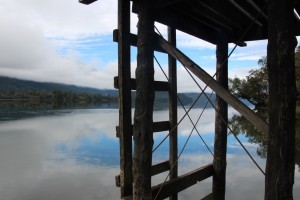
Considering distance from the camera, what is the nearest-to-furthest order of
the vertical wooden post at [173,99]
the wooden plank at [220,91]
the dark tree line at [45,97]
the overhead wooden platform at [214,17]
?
1. the wooden plank at [220,91]
2. the overhead wooden platform at [214,17]
3. the vertical wooden post at [173,99]
4. the dark tree line at [45,97]

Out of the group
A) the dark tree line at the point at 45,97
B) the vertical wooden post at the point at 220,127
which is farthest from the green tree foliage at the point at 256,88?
the dark tree line at the point at 45,97

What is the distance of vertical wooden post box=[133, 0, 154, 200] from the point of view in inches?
188

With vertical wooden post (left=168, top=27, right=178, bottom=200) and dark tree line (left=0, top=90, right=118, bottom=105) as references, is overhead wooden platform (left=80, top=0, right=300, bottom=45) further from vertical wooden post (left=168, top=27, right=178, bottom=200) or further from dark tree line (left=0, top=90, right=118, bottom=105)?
dark tree line (left=0, top=90, right=118, bottom=105)

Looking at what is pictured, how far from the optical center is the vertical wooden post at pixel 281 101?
3.43m

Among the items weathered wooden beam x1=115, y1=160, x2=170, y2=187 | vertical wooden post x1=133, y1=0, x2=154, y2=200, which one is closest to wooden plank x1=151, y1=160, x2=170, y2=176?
weathered wooden beam x1=115, y1=160, x2=170, y2=187

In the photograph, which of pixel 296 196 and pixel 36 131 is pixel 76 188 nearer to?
pixel 296 196

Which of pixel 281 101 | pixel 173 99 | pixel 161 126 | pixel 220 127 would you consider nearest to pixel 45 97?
pixel 220 127

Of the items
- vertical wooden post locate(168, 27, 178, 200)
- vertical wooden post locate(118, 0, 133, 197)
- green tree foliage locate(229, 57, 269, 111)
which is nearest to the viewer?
vertical wooden post locate(118, 0, 133, 197)

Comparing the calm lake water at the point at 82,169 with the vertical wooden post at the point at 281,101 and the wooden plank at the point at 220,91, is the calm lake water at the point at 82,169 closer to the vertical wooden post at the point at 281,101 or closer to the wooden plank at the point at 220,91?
the wooden plank at the point at 220,91

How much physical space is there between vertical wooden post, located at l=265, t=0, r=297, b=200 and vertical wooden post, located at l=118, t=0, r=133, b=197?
2498mm

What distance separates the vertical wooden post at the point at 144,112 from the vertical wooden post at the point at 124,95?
17.6 inches

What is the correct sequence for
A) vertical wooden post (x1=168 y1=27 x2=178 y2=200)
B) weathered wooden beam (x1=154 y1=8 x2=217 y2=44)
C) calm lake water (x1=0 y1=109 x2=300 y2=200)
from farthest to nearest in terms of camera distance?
calm lake water (x1=0 y1=109 x2=300 y2=200) < vertical wooden post (x1=168 y1=27 x2=178 y2=200) < weathered wooden beam (x1=154 y1=8 x2=217 y2=44)

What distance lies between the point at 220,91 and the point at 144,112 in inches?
47.7

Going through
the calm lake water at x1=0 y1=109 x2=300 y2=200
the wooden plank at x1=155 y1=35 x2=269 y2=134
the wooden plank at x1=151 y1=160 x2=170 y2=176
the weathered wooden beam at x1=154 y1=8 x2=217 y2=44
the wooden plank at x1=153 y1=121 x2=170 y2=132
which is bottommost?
the calm lake water at x1=0 y1=109 x2=300 y2=200
